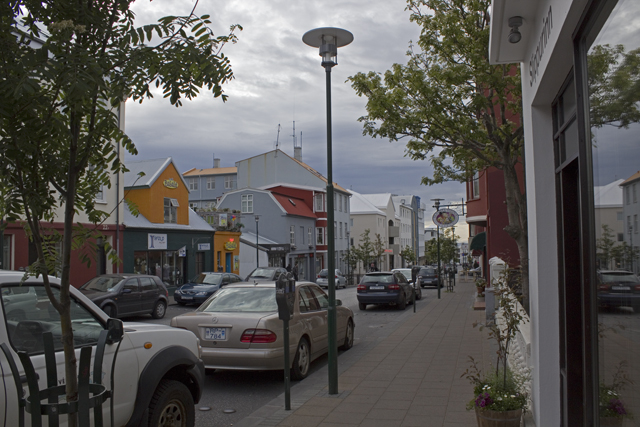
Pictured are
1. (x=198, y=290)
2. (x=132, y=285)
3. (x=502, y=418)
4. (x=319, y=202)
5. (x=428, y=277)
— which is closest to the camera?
(x=502, y=418)

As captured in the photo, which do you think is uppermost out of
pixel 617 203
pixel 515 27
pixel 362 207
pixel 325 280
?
pixel 362 207

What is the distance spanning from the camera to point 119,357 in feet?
15.8

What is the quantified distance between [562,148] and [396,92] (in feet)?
30.4

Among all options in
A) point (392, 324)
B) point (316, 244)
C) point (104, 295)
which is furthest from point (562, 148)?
point (316, 244)

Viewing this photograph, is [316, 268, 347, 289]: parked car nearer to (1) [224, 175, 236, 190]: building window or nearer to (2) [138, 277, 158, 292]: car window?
(2) [138, 277, 158, 292]: car window

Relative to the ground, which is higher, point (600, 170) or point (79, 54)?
point (79, 54)

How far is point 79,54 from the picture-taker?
2920mm

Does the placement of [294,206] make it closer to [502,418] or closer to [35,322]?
[502,418]

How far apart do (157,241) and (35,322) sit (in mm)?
28561

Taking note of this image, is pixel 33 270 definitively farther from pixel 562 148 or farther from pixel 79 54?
pixel 562 148

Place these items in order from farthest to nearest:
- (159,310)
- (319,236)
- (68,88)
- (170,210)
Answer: (319,236), (170,210), (159,310), (68,88)

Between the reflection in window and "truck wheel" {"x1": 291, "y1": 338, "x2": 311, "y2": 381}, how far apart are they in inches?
244

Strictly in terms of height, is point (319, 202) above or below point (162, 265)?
above

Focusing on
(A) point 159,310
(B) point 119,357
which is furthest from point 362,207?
(B) point 119,357
